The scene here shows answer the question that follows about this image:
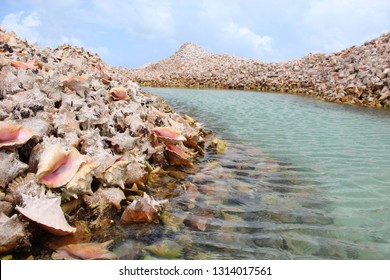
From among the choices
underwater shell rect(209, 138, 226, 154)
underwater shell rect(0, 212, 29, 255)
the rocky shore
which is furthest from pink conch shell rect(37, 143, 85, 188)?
the rocky shore

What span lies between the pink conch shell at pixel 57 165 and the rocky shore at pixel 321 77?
13.7 meters

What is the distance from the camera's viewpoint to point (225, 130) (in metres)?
8.52

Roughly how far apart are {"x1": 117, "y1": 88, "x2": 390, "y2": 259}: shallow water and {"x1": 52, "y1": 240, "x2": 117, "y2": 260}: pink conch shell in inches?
21.7


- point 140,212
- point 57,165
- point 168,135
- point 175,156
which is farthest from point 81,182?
point 168,135

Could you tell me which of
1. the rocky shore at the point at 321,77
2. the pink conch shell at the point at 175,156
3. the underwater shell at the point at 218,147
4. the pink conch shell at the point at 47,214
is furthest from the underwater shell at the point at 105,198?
the rocky shore at the point at 321,77

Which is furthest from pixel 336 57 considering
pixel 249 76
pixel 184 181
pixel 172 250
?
pixel 172 250

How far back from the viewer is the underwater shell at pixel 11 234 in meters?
2.60

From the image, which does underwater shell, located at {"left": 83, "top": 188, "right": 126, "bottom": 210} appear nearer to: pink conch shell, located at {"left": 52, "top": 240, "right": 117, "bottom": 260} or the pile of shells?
the pile of shells

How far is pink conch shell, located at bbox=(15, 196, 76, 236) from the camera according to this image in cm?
275

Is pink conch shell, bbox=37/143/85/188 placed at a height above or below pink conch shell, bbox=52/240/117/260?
above
